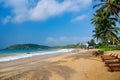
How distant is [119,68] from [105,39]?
36204 millimetres

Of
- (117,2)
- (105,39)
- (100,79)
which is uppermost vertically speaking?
(117,2)

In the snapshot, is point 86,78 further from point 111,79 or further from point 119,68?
point 119,68

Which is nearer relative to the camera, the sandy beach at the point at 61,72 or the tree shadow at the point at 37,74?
the sandy beach at the point at 61,72

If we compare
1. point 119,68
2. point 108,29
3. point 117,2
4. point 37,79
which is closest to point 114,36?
point 108,29

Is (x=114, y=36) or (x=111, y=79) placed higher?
(x=114, y=36)

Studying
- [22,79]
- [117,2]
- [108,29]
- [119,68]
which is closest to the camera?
[22,79]

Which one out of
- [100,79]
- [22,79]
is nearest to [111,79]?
[100,79]

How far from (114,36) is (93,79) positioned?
121ft

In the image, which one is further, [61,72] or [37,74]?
[61,72]

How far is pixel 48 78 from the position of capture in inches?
417

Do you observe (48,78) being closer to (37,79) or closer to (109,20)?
(37,79)

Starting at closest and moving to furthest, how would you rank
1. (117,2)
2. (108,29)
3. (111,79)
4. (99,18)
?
(111,79) < (117,2) < (99,18) < (108,29)

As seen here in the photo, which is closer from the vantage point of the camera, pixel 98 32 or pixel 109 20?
pixel 109 20

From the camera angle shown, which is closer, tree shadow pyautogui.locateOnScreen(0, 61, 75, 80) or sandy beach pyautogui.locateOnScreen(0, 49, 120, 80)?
sandy beach pyautogui.locateOnScreen(0, 49, 120, 80)
